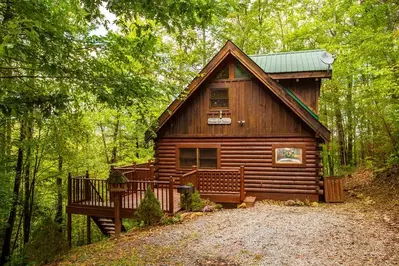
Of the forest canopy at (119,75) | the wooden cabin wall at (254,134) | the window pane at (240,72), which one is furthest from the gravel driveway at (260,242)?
the window pane at (240,72)

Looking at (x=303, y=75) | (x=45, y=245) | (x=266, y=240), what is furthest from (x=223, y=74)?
(x=45, y=245)

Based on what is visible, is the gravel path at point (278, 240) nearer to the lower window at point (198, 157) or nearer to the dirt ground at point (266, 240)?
the dirt ground at point (266, 240)

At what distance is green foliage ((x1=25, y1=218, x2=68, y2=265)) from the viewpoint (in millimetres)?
7645

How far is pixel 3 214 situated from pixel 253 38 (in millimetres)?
19987

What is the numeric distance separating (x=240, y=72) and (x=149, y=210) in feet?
24.3

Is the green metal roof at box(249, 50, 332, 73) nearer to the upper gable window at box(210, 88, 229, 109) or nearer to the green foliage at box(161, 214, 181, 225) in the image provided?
the upper gable window at box(210, 88, 229, 109)

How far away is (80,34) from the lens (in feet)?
21.3

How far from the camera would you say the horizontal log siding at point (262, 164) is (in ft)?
38.3

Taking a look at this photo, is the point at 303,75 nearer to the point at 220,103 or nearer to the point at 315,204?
the point at 220,103

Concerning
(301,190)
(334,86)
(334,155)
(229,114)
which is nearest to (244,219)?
(301,190)

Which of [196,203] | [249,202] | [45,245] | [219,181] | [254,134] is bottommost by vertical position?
[45,245]

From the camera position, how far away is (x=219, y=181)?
37.2 feet

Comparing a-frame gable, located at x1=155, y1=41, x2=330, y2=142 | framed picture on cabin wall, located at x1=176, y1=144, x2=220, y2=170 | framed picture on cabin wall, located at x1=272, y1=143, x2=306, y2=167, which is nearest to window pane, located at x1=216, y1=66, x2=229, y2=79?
a-frame gable, located at x1=155, y1=41, x2=330, y2=142

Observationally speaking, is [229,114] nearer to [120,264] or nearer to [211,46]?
[120,264]
